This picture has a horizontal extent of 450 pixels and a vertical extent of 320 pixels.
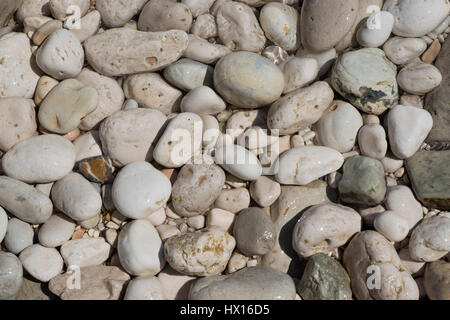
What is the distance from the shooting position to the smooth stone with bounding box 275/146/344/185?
297 cm

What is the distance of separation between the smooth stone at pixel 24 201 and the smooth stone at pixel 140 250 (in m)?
0.48

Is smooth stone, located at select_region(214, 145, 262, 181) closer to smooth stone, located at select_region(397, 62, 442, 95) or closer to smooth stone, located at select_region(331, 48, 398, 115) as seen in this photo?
smooth stone, located at select_region(331, 48, 398, 115)

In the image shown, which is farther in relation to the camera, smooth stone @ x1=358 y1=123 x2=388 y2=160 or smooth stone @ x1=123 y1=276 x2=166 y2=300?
smooth stone @ x1=358 y1=123 x2=388 y2=160

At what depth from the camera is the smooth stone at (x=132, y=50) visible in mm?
3168

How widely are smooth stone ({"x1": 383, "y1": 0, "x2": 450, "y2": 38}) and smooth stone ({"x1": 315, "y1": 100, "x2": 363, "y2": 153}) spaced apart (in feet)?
2.06

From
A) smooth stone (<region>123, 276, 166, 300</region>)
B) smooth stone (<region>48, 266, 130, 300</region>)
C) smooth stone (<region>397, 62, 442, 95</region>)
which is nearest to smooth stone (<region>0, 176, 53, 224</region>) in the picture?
smooth stone (<region>48, 266, 130, 300</region>)

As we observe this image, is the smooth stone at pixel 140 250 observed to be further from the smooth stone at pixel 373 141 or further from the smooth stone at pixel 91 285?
the smooth stone at pixel 373 141

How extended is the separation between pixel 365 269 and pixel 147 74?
1.82 meters

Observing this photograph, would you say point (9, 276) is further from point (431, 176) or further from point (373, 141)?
point (431, 176)

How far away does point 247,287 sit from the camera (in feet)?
8.55

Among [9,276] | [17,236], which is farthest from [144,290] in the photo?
[17,236]

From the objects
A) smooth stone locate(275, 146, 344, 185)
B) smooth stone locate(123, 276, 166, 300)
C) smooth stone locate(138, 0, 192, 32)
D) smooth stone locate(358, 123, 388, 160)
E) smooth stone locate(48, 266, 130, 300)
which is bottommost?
smooth stone locate(48, 266, 130, 300)
